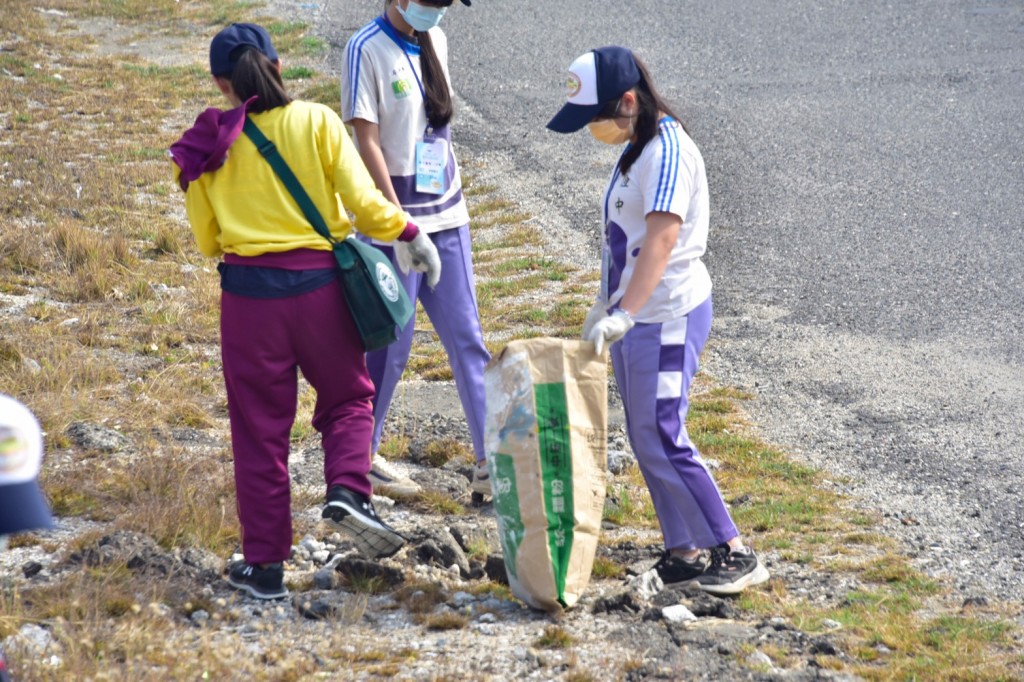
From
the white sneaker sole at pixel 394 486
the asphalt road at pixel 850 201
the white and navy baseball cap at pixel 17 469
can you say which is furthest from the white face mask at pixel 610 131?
the white and navy baseball cap at pixel 17 469

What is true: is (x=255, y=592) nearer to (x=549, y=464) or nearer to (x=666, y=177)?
(x=549, y=464)

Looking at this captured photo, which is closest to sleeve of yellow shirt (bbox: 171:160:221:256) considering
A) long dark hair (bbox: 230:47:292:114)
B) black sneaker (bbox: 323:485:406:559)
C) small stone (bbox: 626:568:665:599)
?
long dark hair (bbox: 230:47:292:114)

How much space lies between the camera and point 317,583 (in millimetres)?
3957

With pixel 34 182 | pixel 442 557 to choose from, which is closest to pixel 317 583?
pixel 442 557

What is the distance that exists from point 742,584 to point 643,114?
1459 millimetres

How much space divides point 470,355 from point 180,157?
4.86 feet

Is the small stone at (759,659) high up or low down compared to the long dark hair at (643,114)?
down

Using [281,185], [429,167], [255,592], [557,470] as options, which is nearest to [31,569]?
[255,592]

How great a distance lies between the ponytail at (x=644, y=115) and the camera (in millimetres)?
3721

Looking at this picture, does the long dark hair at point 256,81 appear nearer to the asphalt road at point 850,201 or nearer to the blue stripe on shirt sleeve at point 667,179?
the blue stripe on shirt sleeve at point 667,179

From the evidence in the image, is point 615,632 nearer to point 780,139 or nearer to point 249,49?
point 249,49

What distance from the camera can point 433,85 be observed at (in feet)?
14.9

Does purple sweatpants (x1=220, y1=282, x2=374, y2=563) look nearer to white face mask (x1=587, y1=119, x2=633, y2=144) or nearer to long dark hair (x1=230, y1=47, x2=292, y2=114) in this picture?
long dark hair (x1=230, y1=47, x2=292, y2=114)

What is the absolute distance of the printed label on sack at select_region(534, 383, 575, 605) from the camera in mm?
3658
